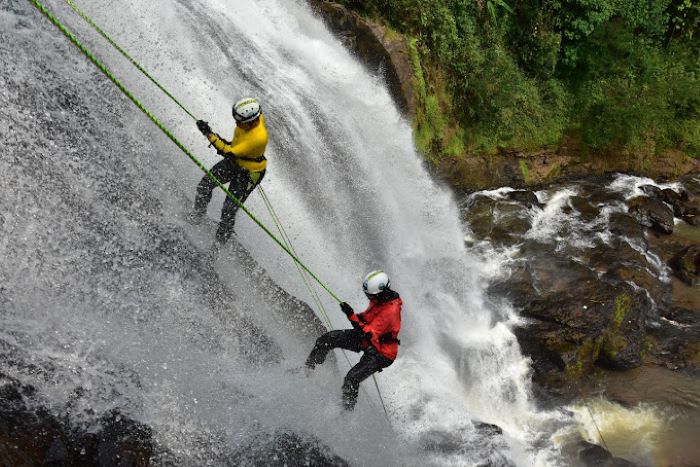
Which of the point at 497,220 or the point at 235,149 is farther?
the point at 497,220

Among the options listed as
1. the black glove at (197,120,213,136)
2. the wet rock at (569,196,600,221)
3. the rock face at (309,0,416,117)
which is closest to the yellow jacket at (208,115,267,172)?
the black glove at (197,120,213,136)

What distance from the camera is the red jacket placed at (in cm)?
658

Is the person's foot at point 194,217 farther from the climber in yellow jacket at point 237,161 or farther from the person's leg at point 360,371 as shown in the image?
the person's leg at point 360,371

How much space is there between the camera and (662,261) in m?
12.7

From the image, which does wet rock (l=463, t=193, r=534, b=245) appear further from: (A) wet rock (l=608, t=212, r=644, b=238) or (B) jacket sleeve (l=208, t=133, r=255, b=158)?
(B) jacket sleeve (l=208, t=133, r=255, b=158)

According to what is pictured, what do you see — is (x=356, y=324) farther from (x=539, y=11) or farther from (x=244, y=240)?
(x=539, y=11)

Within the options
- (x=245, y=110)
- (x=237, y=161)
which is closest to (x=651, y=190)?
(x=237, y=161)

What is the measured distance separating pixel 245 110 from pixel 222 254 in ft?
6.41

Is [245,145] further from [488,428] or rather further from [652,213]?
[652,213]

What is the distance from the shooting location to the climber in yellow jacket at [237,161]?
658cm

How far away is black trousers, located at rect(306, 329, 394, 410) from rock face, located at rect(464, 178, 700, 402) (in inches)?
164

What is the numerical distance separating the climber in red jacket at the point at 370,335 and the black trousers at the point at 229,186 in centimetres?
190

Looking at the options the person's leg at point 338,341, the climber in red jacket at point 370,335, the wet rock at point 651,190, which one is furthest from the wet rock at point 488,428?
the wet rock at point 651,190

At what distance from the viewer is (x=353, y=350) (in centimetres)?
→ 718
